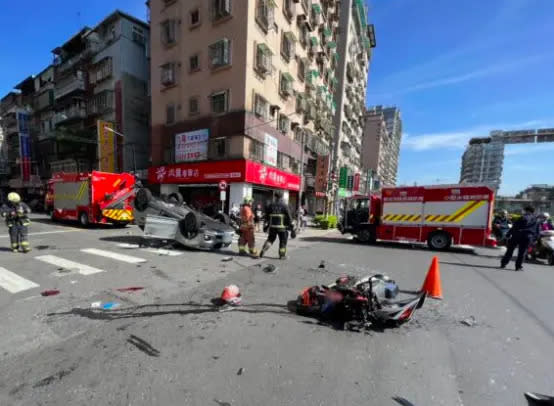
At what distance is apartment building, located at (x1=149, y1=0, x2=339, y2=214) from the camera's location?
54.1 feet


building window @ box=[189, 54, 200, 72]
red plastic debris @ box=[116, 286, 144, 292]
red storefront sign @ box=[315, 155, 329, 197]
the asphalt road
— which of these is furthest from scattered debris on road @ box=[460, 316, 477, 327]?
red storefront sign @ box=[315, 155, 329, 197]

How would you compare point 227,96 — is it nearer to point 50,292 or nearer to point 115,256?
point 115,256

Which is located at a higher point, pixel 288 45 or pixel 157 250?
pixel 288 45

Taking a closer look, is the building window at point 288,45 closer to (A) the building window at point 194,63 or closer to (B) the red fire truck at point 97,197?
(A) the building window at point 194,63

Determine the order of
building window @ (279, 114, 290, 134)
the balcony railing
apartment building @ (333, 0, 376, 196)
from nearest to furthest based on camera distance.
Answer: building window @ (279, 114, 290, 134), the balcony railing, apartment building @ (333, 0, 376, 196)

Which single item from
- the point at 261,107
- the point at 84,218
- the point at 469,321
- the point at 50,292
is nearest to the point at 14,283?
the point at 50,292

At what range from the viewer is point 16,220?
660cm

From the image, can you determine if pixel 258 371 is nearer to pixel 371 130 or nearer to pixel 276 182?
pixel 276 182

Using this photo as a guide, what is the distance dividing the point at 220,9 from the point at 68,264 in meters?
18.5

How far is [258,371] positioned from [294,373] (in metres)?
0.34

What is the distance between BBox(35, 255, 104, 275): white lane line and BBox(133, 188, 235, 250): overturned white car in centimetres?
206

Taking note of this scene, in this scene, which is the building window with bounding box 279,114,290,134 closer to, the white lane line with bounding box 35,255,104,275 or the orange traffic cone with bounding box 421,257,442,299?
the white lane line with bounding box 35,255,104,275

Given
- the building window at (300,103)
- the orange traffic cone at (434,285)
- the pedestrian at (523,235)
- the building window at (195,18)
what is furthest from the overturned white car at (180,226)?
the building window at (300,103)

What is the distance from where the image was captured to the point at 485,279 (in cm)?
578
